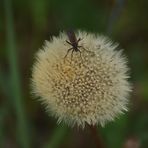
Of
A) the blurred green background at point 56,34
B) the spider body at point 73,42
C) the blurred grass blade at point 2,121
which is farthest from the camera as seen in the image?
the blurred green background at point 56,34

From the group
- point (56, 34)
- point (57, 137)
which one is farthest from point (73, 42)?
point (56, 34)

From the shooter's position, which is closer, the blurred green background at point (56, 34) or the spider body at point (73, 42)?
the spider body at point (73, 42)

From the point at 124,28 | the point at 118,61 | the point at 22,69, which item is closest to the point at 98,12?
the point at 124,28

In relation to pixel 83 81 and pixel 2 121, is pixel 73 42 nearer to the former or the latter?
pixel 83 81

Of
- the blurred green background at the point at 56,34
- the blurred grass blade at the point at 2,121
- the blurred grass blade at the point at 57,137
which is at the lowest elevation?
the blurred grass blade at the point at 57,137

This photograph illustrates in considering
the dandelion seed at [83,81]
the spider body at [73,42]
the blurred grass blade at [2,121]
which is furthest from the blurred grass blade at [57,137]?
the spider body at [73,42]

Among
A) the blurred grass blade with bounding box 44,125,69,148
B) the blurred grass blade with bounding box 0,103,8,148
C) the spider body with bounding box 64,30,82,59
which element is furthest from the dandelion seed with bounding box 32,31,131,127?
the blurred grass blade with bounding box 44,125,69,148

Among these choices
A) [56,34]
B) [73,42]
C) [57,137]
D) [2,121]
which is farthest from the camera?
[56,34]

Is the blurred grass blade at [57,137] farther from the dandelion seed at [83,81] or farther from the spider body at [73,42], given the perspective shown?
the spider body at [73,42]

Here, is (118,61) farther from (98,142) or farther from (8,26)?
(8,26)
